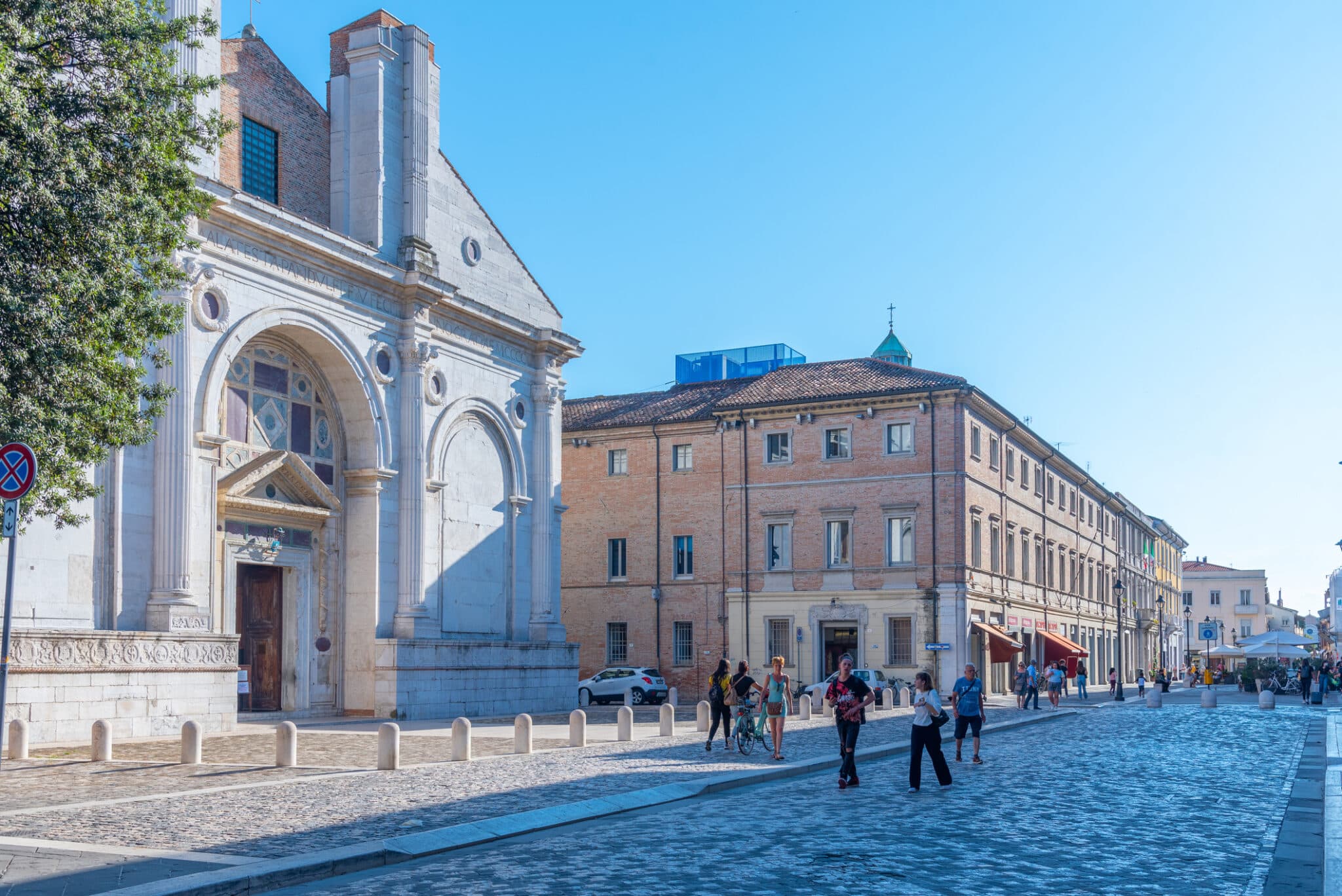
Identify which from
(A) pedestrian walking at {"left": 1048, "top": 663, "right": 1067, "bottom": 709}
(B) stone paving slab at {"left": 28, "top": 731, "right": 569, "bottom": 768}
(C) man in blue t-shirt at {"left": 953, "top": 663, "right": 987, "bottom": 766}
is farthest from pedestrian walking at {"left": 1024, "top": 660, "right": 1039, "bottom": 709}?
(C) man in blue t-shirt at {"left": 953, "top": 663, "right": 987, "bottom": 766}

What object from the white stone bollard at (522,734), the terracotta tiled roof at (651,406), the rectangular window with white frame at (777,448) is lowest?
the white stone bollard at (522,734)

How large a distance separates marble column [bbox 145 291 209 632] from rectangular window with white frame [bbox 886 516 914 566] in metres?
28.2

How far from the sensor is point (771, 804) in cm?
1465

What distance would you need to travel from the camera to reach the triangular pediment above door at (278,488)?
88.0 feet

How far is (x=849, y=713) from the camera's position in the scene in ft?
53.6

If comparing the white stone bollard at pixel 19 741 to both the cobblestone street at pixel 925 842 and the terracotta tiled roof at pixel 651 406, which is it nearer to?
the cobblestone street at pixel 925 842

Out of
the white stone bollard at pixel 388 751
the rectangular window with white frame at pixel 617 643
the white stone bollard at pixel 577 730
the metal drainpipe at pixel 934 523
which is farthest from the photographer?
the rectangular window with white frame at pixel 617 643

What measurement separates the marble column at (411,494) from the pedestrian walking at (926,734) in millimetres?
17134

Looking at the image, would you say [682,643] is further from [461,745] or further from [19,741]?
[19,741]

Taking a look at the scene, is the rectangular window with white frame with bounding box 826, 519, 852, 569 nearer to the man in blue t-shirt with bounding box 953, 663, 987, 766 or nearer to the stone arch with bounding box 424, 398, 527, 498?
the stone arch with bounding box 424, 398, 527, 498

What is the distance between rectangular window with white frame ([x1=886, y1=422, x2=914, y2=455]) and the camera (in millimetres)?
47500

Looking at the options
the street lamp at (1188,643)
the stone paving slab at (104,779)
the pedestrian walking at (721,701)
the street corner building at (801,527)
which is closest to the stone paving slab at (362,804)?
the stone paving slab at (104,779)

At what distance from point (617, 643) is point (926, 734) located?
3594cm

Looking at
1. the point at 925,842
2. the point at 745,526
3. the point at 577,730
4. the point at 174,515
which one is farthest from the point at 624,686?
the point at 925,842
